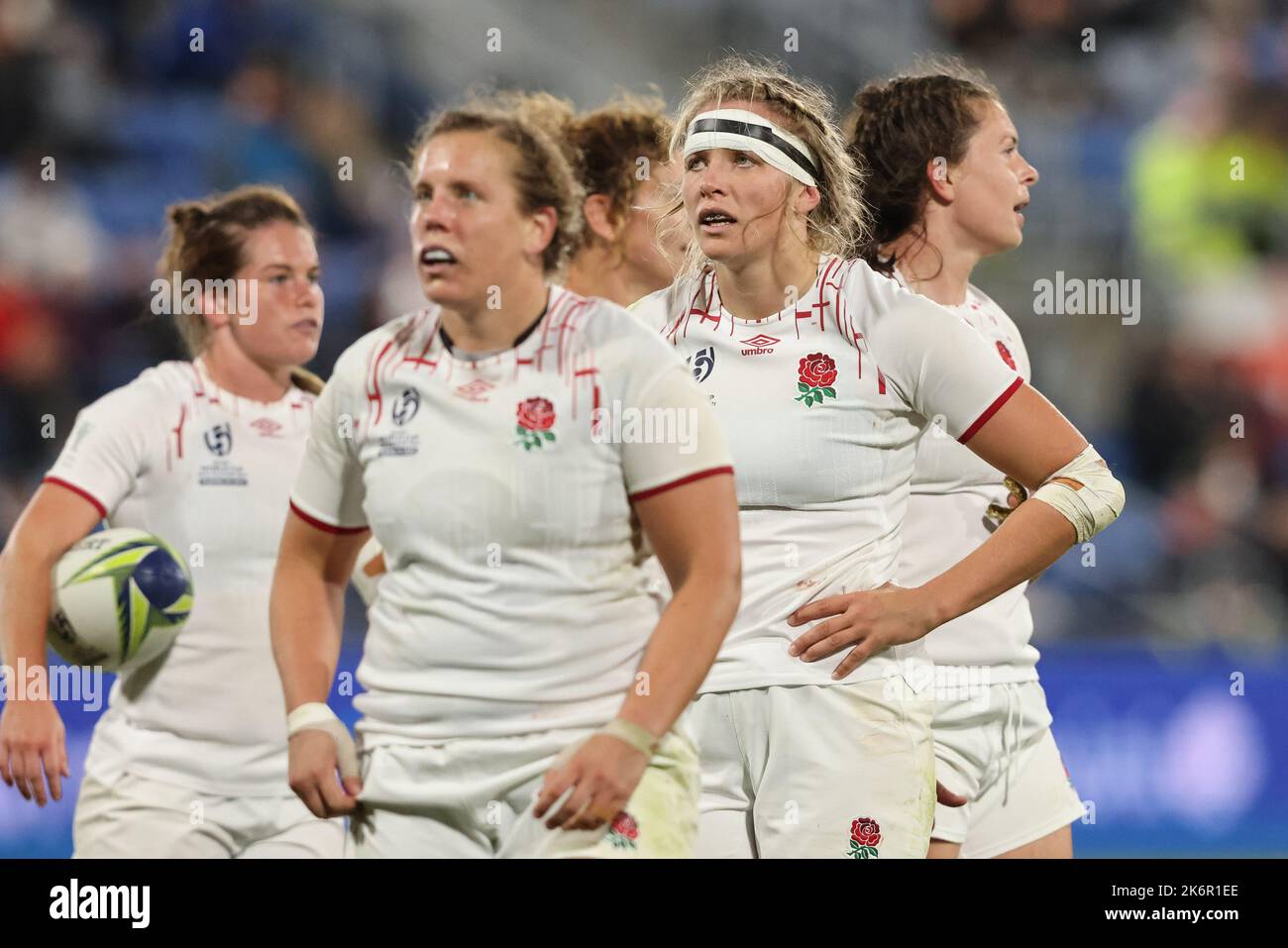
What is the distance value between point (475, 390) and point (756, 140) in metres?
0.87

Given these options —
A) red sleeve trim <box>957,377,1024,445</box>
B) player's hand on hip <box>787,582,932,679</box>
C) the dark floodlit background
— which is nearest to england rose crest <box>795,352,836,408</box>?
red sleeve trim <box>957,377,1024,445</box>

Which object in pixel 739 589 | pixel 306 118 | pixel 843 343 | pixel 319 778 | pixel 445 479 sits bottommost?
pixel 319 778

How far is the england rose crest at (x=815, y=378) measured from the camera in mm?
3092

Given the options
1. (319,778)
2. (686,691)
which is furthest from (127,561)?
(686,691)

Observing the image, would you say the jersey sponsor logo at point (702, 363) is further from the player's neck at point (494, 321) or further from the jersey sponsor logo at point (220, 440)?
the jersey sponsor logo at point (220, 440)

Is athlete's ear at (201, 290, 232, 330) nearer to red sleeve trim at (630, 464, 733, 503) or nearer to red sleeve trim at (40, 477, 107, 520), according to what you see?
red sleeve trim at (40, 477, 107, 520)

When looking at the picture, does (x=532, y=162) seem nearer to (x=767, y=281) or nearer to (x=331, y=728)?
(x=767, y=281)

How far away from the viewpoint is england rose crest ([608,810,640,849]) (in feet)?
8.48

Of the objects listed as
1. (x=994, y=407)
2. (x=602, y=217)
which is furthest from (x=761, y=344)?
(x=602, y=217)

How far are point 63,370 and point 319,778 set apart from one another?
4.89 m

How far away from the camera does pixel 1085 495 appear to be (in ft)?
10.1

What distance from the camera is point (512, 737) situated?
2.62m

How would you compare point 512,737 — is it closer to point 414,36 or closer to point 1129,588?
point 1129,588

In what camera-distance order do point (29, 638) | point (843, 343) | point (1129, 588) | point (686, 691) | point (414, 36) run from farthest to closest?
1. point (414, 36)
2. point (1129, 588)
3. point (29, 638)
4. point (843, 343)
5. point (686, 691)
